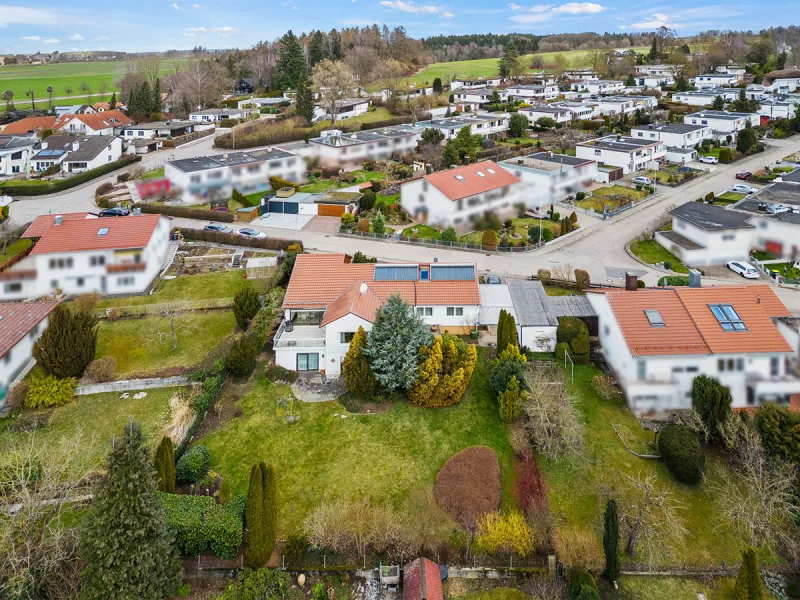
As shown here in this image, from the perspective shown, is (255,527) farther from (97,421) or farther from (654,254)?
(654,254)

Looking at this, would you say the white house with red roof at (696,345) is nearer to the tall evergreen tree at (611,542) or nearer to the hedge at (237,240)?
the tall evergreen tree at (611,542)

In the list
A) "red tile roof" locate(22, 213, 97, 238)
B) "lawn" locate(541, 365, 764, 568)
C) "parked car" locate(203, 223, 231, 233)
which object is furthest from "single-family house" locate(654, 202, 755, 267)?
"red tile roof" locate(22, 213, 97, 238)

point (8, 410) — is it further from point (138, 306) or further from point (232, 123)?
point (232, 123)

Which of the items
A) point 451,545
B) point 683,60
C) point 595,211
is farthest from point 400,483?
point 683,60

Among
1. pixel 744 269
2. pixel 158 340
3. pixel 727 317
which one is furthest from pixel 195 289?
pixel 744 269

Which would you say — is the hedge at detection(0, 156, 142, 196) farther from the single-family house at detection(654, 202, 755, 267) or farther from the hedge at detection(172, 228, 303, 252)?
the single-family house at detection(654, 202, 755, 267)

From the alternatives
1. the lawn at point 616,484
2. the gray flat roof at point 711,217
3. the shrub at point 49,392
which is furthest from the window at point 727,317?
the shrub at point 49,392
